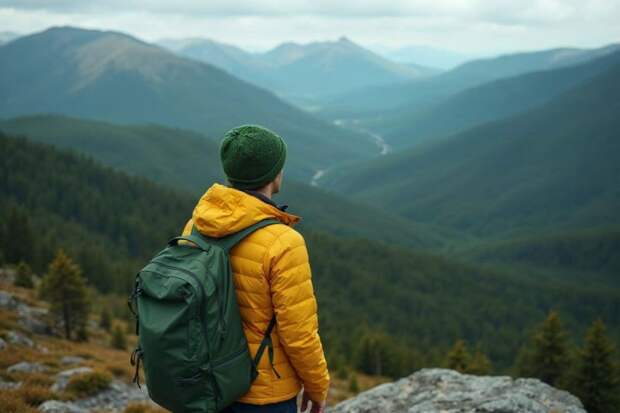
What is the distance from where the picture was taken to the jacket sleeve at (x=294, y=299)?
4.55m

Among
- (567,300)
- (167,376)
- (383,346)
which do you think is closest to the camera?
(167,376)

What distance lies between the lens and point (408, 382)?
13.6 m

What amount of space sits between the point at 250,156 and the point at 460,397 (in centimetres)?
882

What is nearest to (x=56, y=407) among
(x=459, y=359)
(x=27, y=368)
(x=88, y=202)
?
(x=27, y=368)

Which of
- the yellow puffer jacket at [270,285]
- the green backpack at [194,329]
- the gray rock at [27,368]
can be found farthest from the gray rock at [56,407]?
the yellow puffer jacket at [270,285]

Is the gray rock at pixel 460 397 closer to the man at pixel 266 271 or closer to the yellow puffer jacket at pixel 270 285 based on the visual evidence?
the man at pixel 266 271

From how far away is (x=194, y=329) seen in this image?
431 cm

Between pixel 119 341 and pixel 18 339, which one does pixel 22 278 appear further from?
pixel 18 339

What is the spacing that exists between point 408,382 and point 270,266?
34.2ft

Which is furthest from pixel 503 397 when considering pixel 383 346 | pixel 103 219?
pixel 103 219

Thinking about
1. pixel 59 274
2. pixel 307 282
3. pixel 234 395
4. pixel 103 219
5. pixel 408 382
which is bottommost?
pixel 103 219

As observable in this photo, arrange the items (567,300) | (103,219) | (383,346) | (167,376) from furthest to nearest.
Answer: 1. (567,300)
2. (103,219)
3. (383,346)
4. (167,376)

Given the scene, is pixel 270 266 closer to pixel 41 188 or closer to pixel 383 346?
pixel 383 346

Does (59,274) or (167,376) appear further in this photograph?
(59,274)
